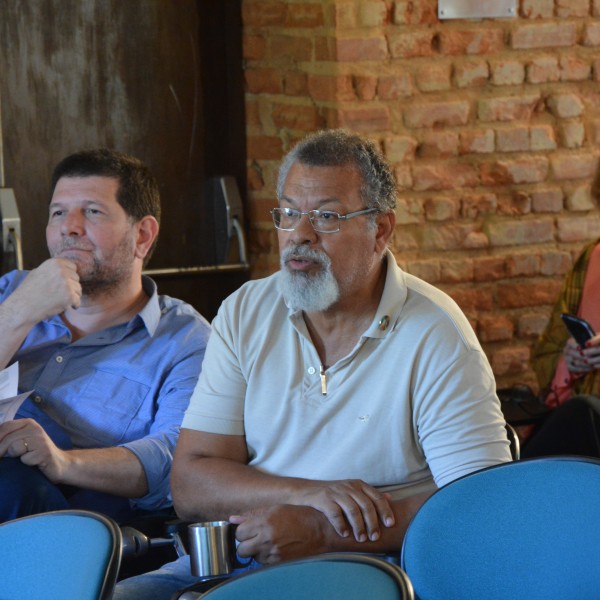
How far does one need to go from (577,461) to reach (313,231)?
795 mm

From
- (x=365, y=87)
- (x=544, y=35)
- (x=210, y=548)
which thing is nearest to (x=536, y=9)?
(x=544, y=35)

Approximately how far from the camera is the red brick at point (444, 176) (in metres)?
3.45

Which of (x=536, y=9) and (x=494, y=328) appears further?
(x=494, y=328)

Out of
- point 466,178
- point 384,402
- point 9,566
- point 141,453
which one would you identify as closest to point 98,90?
point 466,178

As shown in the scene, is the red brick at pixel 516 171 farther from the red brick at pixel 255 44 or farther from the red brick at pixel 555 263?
the red brick at pixel 255 44

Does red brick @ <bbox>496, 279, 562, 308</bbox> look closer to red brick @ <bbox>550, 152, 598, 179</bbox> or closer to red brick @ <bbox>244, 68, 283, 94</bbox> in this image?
red brick @ <bbox>550, 152, 598, 179</bbox>

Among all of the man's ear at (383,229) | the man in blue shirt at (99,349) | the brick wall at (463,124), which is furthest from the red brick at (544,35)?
the man's ear at (383,229)

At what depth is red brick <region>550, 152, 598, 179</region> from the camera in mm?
3572

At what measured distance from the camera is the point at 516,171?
354cm

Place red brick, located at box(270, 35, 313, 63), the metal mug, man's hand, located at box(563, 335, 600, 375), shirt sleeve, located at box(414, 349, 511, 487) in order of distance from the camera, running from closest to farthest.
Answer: the metal mug
shirt sleeve, located at box(414, 349, 511, 487)
man's hand, located at box(563, 335, 600, 375)
red brick, located at box(270, 35, 313, 63)

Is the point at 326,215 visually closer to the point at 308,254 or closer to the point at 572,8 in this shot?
the point at 308,254

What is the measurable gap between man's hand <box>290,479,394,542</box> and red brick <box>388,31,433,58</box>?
1.76 metres

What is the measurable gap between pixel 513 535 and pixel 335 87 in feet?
6.59

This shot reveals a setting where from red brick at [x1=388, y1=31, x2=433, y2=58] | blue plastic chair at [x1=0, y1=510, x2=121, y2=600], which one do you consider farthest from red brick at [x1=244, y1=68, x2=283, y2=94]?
blue plastic chair at [x1=0, y1=510, x2=121, y2=600]
